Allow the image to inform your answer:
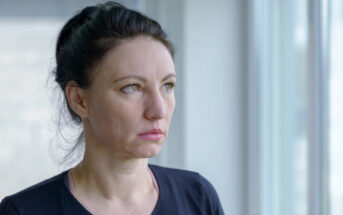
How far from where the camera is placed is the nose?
42.7 inches

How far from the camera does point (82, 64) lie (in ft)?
3.87

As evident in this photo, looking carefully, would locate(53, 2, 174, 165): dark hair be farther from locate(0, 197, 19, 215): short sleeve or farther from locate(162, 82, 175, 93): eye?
locate(0, 197, 19, 215): short sleeve

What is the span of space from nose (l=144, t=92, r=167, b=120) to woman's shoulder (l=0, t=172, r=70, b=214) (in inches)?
11.3

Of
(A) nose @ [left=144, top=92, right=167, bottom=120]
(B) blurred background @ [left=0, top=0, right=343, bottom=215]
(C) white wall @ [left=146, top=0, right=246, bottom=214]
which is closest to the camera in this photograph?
(A) nose @ [left=144, top=92, right=167, bottom=120]

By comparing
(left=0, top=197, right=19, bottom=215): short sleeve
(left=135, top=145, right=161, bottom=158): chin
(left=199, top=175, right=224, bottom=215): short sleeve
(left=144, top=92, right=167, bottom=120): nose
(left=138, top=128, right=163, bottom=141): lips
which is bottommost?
(left=199, top=175, right=224, bottom=215): short sleeve

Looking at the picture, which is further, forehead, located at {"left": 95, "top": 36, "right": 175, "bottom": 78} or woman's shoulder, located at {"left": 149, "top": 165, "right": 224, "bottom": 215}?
woman's shoulder, located at {"left": 149, "top": 165, "right": 224, "bottom": 215}

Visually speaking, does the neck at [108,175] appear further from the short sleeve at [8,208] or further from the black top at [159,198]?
the short sleeve at [8,208]

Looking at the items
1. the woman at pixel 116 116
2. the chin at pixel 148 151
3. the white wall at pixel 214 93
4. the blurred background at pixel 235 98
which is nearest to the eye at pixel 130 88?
the woman at pixel 116 116

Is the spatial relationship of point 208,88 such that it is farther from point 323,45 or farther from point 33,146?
point 33,146

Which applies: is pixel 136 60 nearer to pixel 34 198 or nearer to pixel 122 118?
pixel 122 118

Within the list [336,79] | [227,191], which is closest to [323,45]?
[336,79]

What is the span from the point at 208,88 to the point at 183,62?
0.51 feet

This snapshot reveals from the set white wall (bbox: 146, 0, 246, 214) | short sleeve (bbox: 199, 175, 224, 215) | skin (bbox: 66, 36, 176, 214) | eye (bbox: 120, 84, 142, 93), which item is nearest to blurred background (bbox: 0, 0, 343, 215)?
white wall (bbox: 146, 0, 246, 214)

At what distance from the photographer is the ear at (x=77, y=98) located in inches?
47.1
